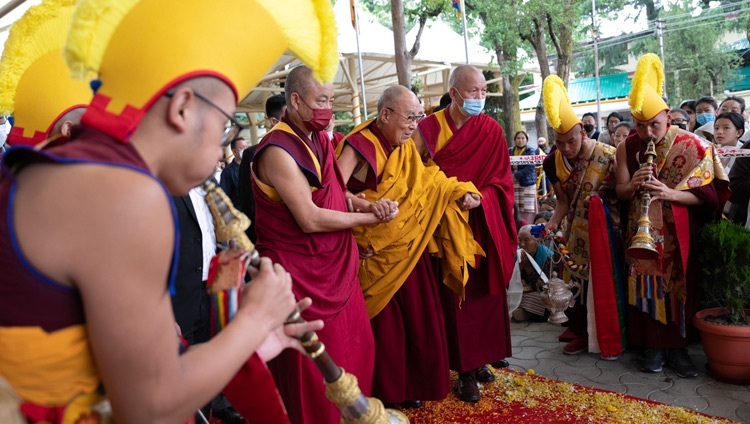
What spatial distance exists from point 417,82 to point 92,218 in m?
13.2

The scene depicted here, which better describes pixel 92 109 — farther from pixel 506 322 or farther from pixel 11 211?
pixel 506 322

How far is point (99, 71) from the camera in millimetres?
1129

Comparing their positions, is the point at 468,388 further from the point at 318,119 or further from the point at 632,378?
the point at 318,119

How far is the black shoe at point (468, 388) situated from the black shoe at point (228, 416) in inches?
55.7

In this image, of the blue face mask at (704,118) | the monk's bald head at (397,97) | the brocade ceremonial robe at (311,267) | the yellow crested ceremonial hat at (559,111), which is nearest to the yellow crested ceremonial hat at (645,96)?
the yellow crested ceremonial hat at (559,111)

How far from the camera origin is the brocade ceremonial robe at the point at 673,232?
3.83 meters

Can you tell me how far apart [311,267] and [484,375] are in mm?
1791

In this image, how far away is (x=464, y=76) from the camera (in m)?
3.88

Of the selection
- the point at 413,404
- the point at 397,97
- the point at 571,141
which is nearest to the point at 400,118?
the point at 397,97

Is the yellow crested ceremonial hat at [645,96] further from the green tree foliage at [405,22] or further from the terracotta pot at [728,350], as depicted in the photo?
the green tree foliage at [405,22]

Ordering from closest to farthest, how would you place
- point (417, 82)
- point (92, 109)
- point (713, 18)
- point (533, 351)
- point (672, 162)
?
point (92, 109)
point (672, 162)
point (533, 351)
point (417, 82)
point (713, 18)

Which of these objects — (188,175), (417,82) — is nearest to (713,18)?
(417,82)

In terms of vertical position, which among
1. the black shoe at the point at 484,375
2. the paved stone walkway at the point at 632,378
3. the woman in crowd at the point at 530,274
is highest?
the woman in crowd at the point at 530,274

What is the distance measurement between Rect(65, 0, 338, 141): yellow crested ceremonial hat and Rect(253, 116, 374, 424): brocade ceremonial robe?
60.8 inches
